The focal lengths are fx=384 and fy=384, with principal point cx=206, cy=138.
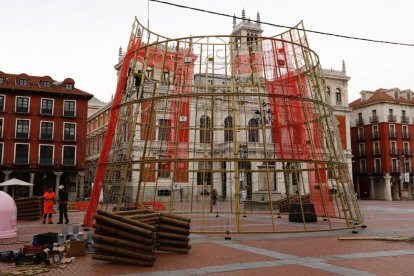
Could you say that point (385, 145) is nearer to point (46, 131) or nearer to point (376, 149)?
point (376, 149)

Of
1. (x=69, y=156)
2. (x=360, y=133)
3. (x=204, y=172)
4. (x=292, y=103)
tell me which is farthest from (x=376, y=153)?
(x=204, y=172)

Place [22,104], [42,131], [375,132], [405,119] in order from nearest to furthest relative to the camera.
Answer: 1. [22,104]
2. [42,131]
3. [375,132]
4. [405,119]

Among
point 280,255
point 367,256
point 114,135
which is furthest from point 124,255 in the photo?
point 114,135

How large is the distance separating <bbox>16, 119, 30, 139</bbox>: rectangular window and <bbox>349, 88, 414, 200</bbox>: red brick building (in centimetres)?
5400

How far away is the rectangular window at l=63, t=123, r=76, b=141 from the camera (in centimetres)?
5075

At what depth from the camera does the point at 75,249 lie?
34.8 ft

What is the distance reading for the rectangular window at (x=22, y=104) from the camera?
48.9 metres

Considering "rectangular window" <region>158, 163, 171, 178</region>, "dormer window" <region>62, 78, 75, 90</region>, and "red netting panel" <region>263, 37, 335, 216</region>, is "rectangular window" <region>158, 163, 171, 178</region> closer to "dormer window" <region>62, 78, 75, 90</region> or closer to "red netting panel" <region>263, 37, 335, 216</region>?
"red netting panel" <region>263, 37, 335, 216</region>

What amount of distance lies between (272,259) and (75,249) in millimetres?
5385

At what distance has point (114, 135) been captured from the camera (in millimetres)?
17719

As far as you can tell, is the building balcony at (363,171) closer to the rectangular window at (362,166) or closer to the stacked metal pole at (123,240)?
the rectangular window at (362,166)

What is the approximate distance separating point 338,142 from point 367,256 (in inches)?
274

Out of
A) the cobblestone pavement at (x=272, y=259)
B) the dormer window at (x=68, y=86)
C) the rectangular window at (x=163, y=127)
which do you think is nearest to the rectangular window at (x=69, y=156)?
the dormer window at (x=68, y=86)

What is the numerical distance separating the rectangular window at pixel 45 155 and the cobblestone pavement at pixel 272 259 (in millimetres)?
37479
